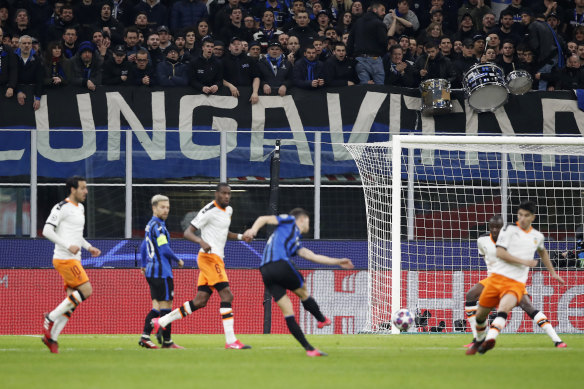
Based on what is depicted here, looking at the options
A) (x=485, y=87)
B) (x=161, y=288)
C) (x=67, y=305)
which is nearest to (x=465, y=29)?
(x=485, y=87)

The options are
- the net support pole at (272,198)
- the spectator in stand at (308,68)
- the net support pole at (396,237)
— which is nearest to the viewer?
the net support pole at (396,237)

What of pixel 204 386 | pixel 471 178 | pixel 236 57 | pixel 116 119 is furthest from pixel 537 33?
pixel 204 386

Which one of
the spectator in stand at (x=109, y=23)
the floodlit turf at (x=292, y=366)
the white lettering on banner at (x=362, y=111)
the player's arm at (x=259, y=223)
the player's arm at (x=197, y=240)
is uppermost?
the spectator in stand at (x=109, y=23)

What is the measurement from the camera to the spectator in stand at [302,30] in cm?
2044

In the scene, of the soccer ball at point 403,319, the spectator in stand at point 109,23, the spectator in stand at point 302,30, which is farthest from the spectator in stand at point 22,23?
the soccer ball at point 403,319

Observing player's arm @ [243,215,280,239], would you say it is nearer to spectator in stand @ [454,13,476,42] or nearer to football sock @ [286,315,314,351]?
football sock @ [286,315,314,351]

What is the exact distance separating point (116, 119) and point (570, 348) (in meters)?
10.3

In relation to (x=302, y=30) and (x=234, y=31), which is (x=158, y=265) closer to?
(x=234, y=31)

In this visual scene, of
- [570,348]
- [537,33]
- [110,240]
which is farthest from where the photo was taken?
[537,33]

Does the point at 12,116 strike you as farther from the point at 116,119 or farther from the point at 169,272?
the point at 169,272

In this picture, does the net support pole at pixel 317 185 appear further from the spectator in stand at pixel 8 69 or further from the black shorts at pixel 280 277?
the black shorts at pixel 280 277

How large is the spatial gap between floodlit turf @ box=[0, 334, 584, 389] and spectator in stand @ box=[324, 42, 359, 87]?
7.51 metres

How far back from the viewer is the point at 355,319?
18.0 m

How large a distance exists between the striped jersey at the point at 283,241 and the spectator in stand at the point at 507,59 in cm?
1011
